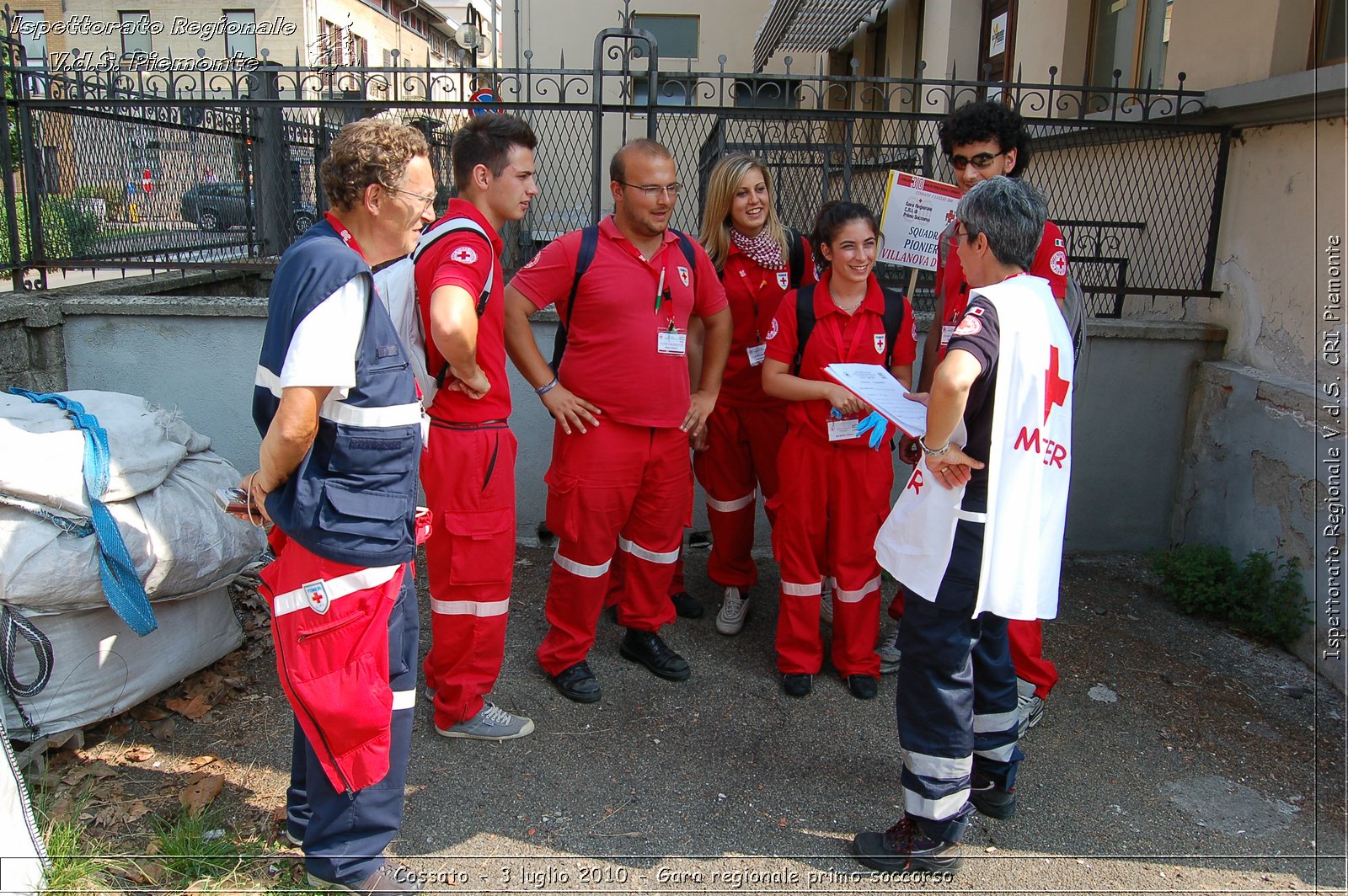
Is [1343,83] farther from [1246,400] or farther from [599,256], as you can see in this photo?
[599,256]

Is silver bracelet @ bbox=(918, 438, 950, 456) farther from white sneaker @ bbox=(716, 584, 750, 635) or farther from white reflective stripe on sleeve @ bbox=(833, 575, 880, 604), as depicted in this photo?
white sneaker @ bbox=(716, 584, 750, 635)

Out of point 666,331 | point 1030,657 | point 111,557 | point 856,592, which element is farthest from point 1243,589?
point 111,557

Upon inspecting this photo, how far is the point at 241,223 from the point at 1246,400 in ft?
20.3

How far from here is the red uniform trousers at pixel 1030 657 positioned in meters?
3.28

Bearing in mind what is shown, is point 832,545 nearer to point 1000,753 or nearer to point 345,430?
point 1000,753

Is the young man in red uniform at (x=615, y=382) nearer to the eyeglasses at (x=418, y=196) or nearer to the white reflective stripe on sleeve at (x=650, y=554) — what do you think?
the white reflective stripe on sleeve at (x=650, y=554)

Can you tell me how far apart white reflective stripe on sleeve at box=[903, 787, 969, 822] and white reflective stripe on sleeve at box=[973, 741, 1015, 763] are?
0.26 meters

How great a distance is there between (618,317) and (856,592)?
53.9 inches

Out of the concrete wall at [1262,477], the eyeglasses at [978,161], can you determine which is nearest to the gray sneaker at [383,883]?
the eyeglasses at [978,161]

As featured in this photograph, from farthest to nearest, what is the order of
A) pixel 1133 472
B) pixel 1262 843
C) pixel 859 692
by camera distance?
1. pixel 1133 472
2. pixel 859 692
3. pixel 1262 843

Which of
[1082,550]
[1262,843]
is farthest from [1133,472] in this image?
[1262,843]

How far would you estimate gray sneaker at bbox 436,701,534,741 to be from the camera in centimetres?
323

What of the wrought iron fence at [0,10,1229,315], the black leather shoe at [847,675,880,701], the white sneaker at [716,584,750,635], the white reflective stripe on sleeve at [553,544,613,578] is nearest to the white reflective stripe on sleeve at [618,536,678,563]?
the white reflective stripe on sleeve at [553,544,613,578]

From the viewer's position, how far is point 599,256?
336cm
